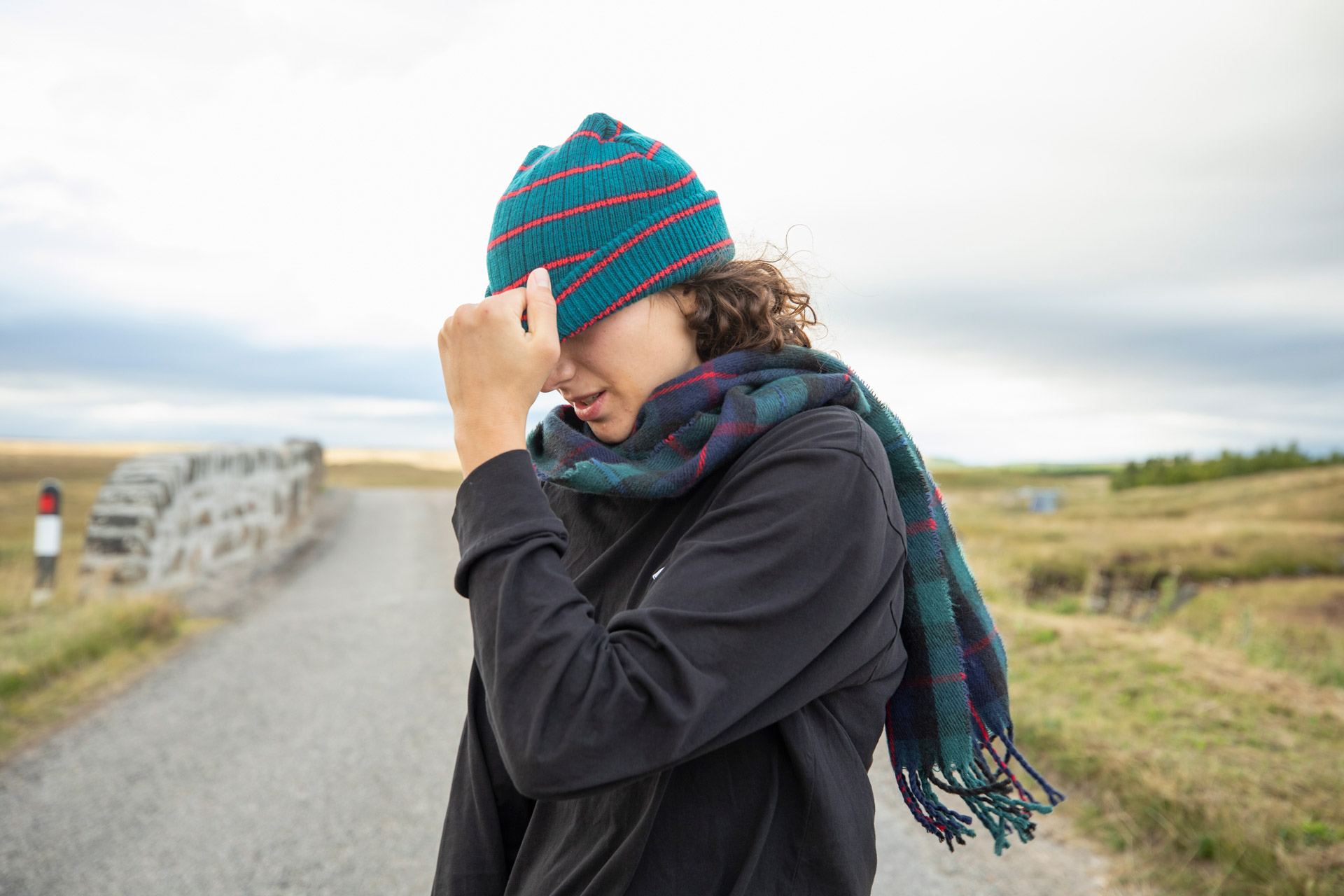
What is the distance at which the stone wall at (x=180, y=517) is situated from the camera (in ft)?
22.6

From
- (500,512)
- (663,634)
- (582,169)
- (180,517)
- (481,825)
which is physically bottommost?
(180,517)

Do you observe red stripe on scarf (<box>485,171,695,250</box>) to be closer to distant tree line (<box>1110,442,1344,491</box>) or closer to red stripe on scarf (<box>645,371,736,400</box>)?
red stripe on scarf (<box>645,371,736,400</box>)

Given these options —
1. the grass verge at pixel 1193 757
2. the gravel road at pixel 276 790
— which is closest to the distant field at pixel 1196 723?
the grass verge at pixel 1193 757

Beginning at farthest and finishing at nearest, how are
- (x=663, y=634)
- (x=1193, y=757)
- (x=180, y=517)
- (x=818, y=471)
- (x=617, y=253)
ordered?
(x=180, y=517), (x=1193, y=757), (x=617, y=253), (x=818, y=471), (x=663, y=634)

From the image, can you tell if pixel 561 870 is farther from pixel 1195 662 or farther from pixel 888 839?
pixel 1195 662

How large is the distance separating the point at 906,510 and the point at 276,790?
11.7 feet

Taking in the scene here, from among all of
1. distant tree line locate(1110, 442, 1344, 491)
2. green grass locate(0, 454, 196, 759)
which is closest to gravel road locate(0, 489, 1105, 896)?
green grass locate(0, 454, 196, 759)

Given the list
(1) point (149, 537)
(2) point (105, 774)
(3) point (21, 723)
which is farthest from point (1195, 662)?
(1) point (149, 537)

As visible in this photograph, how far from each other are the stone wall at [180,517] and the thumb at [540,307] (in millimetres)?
7194

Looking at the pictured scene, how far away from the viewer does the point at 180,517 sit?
7.55m

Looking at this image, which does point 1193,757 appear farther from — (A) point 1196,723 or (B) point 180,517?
(B) point 180,517

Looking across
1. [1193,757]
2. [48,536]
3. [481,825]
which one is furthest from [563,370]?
[48,536]

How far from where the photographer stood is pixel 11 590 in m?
6.79

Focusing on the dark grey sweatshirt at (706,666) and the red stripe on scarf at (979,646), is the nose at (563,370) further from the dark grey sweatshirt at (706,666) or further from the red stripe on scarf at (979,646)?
the red stripe on scarf at (979,646)
